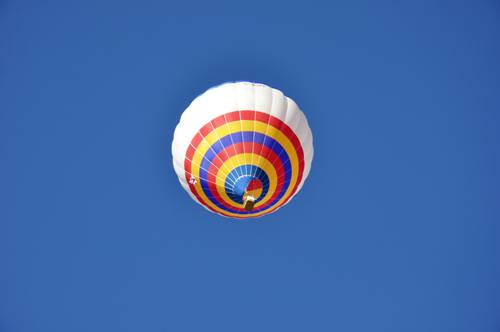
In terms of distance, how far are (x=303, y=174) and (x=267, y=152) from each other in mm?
1848

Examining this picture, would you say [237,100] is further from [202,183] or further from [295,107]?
[202,183]

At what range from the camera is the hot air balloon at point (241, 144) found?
→ 33.2 feet

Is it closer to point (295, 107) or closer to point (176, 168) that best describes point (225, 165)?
point (176, 168)

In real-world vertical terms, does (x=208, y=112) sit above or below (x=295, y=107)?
below

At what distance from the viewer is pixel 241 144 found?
10.1 meters

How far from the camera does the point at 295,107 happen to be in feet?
35.6

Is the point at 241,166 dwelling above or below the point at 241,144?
below

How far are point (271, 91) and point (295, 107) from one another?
903 millimetres

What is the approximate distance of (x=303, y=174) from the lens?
1140 cm

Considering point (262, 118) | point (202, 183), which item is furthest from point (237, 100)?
point (202, 183)

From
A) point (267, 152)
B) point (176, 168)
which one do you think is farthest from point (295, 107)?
point (176, 168)

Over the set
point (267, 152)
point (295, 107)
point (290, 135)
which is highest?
point (295, 107)

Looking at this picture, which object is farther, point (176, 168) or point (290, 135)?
point (176, 168)

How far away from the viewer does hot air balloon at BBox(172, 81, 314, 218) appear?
1012cm
